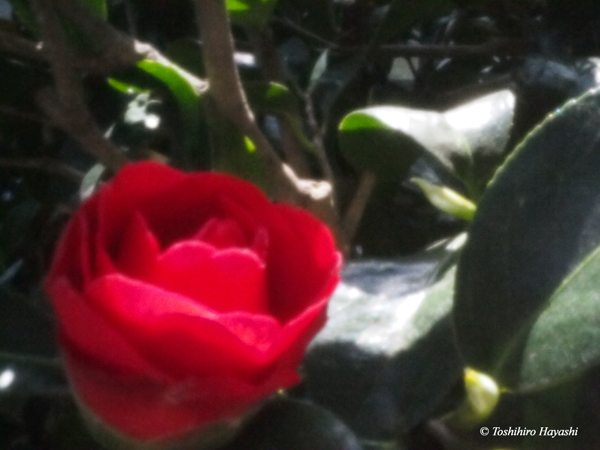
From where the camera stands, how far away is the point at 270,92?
20.1 inches

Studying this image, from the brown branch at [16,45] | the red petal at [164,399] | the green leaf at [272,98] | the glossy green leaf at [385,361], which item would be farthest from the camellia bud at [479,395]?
the brown branch at [16,45]

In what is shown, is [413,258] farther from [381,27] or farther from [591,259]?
[381,27]

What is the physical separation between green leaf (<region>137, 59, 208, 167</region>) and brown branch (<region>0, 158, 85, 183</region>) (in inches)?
5.8

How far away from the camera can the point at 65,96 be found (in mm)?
435

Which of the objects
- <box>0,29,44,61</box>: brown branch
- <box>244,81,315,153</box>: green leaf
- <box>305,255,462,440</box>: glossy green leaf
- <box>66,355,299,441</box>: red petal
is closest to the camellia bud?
<box>305,255,462,440</box>: glossy green leaf

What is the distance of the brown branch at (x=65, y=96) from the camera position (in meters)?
0.42

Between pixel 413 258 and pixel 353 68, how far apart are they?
0.25 meters

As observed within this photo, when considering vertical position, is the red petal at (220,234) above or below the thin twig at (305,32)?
above

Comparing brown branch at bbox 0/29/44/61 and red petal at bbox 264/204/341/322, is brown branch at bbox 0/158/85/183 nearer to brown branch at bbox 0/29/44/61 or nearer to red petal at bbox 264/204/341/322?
brown branch at bbox 0/29/44/61

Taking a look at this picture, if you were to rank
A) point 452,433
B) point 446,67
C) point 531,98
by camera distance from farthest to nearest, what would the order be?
1. point 446,67
2. point 531,98
3. point 452,433

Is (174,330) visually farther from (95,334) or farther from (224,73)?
(224,73)

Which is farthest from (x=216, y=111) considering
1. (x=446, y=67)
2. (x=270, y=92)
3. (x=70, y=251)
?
(x=446, y=67)

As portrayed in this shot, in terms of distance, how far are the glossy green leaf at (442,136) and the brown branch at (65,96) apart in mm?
162

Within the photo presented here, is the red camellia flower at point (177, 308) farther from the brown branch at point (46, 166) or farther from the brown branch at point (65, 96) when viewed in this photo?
A: the brown branch at point (46, 166)
